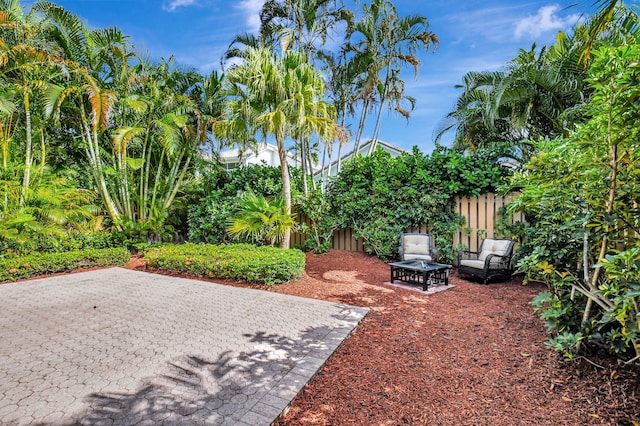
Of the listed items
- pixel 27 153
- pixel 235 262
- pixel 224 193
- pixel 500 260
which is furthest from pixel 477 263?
pixel 27 153

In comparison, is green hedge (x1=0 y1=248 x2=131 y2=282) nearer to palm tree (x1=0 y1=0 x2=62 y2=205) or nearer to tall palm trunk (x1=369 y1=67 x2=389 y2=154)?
palm tree (x1=0 y1=0 x2=62 y2=205)

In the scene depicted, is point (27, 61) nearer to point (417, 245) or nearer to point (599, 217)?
point (417, 245)

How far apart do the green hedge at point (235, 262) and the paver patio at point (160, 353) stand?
60 cm

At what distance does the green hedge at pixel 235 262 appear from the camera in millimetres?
5965

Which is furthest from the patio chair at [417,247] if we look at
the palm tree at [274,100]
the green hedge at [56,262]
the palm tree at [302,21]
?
the green hedge at [56,262]

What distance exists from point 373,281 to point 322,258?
86.9 inches

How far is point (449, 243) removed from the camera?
23.7 feet

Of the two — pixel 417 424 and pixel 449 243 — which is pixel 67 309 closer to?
pixel 417 424

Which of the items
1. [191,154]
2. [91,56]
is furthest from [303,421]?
[91,56]

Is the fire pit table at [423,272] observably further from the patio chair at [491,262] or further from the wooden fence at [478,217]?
the wooden fence at [478,217]

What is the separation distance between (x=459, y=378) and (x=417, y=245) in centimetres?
446

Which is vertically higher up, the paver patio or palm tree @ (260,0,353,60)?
palm tree @ (260,0,353,60)

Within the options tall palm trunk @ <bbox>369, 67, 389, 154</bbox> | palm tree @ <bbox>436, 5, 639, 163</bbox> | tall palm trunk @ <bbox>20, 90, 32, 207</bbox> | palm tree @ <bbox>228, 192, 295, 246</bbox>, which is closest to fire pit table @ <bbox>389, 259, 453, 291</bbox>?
palm tree @ <bbox>228, 192, 295, 246</bbox>

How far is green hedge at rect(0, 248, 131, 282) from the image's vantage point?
6.67 meters
